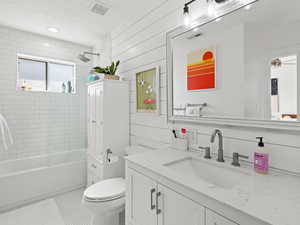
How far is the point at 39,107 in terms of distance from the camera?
273cm

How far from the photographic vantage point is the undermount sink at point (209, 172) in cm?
99

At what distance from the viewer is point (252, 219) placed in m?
0.58

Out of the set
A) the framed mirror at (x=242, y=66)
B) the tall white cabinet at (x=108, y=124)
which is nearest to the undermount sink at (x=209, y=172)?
the framed mirror at (x=242, y=66)

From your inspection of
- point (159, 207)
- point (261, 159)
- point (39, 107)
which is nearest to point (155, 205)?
point (159, 207)

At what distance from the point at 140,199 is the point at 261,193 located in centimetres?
73

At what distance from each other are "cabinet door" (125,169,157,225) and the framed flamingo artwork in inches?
34.6

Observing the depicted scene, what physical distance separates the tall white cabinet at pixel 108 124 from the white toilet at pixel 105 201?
1.18 feet

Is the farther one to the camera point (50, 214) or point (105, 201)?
point (50, 214)

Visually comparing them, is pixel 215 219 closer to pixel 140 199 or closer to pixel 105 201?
pixel 140 199

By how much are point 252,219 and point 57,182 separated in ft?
8.98

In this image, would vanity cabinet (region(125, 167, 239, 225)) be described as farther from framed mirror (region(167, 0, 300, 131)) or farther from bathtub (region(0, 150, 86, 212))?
bathtub (region(0, 150, 86, 212))

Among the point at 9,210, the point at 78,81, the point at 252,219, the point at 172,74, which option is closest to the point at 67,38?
the point at 78,81

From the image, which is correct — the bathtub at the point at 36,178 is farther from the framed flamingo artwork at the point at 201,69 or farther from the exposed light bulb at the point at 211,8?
the exposed light bulb at the point at 211,8

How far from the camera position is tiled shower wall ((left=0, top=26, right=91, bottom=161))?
2.46 metres
